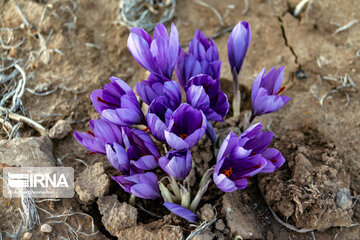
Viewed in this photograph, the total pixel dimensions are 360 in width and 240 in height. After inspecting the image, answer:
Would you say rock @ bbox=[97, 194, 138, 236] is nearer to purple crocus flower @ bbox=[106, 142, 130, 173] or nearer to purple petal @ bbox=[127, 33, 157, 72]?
purple crocus flower @ bbox=[106, 142, 130, 173]

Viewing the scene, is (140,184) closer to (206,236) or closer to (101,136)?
(101,136)

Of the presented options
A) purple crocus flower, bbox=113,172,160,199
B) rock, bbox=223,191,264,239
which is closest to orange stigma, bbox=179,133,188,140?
purple crocus flower, bbox=113,172,160,199

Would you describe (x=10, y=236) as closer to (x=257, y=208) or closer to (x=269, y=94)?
(x=257, y=208)

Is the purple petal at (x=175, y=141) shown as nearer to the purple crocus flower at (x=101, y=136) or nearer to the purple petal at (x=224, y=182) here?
the purple petal at (x=224, y=182)

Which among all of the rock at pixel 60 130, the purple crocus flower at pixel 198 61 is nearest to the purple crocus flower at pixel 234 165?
the purple crocus flower at pixel 198 61

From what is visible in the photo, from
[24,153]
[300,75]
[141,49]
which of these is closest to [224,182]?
[141,49]

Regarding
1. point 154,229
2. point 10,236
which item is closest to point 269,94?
point 154,229

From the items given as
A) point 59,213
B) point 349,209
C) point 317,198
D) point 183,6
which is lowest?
point 349,209
